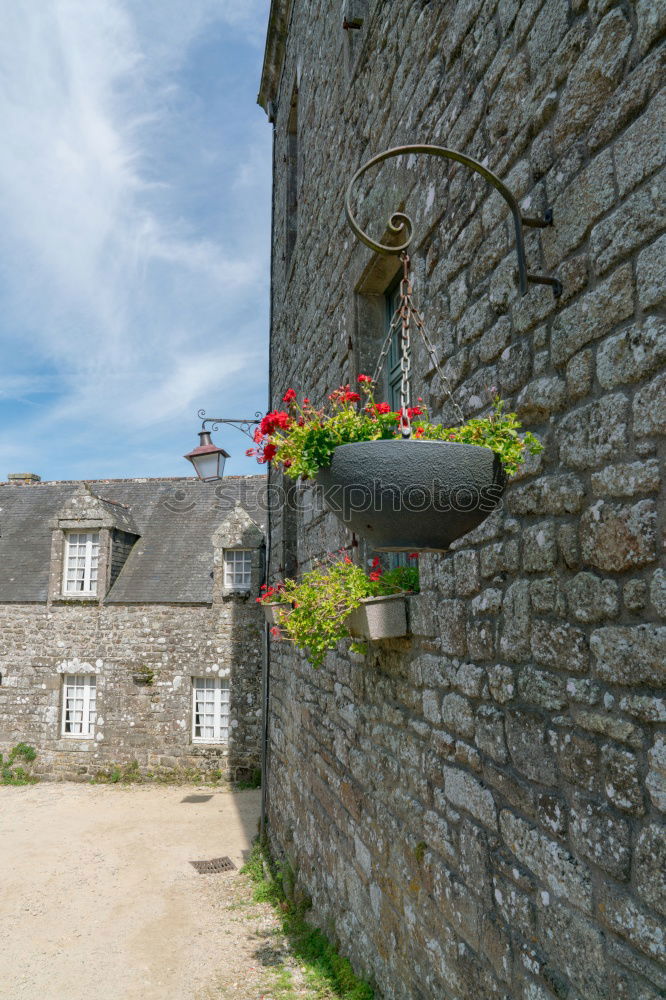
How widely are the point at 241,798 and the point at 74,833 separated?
2953 millimetres

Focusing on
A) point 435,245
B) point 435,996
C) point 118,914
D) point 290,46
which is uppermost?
point 290,46

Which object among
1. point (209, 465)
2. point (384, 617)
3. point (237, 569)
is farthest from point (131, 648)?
point (384, 617)

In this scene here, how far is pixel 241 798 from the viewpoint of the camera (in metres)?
12.1

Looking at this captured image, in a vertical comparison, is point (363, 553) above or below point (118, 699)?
above

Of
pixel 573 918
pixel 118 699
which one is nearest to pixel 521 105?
pixel 573 918

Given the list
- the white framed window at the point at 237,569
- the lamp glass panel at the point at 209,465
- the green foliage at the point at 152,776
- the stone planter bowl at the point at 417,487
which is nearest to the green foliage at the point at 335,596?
the stone planter bowl at the point at 417,487

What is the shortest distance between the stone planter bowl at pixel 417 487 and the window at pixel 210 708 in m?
12.0

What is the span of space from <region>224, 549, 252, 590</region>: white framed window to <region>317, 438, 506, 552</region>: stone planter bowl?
11756 mm

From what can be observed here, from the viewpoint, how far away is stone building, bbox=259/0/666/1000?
5.44 ft

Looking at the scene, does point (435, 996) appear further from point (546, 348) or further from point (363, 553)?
point (546, 348)

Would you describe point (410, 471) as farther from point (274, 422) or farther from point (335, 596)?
point (335, 596)

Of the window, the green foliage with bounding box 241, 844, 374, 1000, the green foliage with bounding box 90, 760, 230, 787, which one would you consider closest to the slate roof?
the window

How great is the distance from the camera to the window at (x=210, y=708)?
43.9 feet

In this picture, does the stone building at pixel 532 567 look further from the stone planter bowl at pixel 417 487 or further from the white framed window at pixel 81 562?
the white framed window at pixel 81 562
